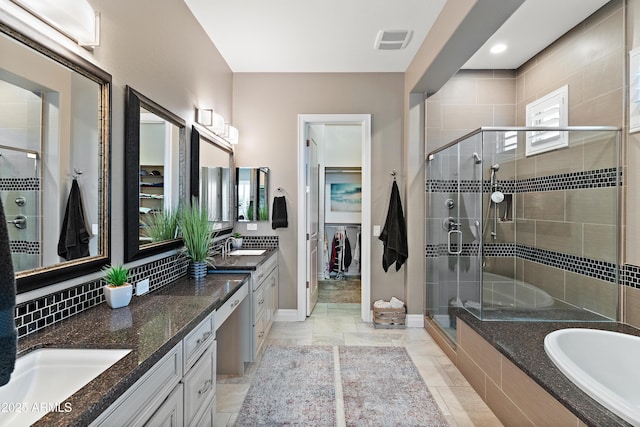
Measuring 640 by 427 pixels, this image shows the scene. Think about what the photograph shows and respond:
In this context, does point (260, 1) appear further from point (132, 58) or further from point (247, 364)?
point (247, 364)

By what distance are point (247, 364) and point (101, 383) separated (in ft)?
6.53

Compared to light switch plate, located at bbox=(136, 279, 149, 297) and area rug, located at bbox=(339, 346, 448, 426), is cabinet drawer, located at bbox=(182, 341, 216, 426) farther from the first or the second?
area rug, located at bbox=(339, 346, 448, 426)

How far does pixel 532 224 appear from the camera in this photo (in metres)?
3.06

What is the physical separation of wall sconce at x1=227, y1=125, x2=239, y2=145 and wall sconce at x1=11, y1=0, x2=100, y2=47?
190cm

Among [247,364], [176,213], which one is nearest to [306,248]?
[247,364]

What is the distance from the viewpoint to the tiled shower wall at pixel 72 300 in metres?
1.22

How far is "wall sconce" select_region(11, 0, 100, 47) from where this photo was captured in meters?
1.25

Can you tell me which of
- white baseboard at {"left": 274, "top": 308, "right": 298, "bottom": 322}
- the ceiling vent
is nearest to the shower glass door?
the ceiling vent

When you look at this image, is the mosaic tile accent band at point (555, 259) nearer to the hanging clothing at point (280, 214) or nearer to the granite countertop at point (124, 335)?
the hanging clothing at point (280, 214)

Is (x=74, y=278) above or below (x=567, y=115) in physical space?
below

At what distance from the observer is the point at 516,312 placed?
260cm

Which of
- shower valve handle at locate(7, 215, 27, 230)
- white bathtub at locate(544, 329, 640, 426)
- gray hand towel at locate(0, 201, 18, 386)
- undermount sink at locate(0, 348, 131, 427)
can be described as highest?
shower valve handle at locate(7, 215, 27, 230)

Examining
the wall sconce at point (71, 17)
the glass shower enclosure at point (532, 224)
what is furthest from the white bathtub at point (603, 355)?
the wall sconce at point (71, 17)

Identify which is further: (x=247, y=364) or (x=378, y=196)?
(x=378, y=196)
